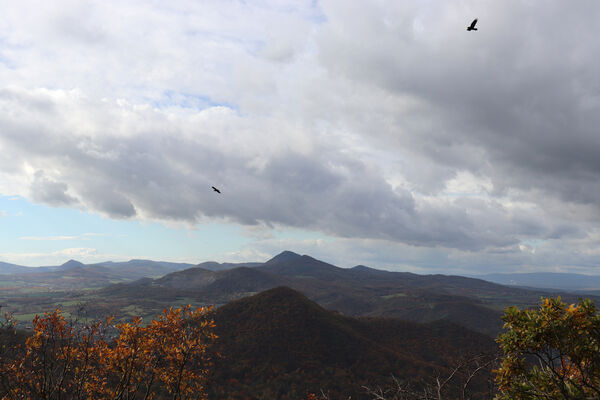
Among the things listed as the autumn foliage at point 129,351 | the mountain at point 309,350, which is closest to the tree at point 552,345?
the autumn foliage at point 129,351

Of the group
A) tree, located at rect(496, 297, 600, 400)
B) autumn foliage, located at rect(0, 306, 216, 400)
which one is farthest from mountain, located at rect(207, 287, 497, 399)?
tree, located at rect(496, 297, 600, 400)

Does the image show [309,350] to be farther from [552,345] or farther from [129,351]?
[552,345]

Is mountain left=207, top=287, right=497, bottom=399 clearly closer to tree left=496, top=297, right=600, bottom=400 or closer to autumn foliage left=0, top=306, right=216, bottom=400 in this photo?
autumn foliage left=0, top=306, right=216, bottom=400

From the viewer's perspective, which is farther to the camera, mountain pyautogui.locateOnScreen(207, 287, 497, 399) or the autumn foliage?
mountain pyautogui.locateOnScreen(207, 287, 497, 399)

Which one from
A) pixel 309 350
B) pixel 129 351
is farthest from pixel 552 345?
pixel 309 350

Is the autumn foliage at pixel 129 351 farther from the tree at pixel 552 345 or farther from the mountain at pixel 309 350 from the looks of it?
the mountain at pixel 309 350

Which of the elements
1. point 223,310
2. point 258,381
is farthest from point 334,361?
point 223,310
